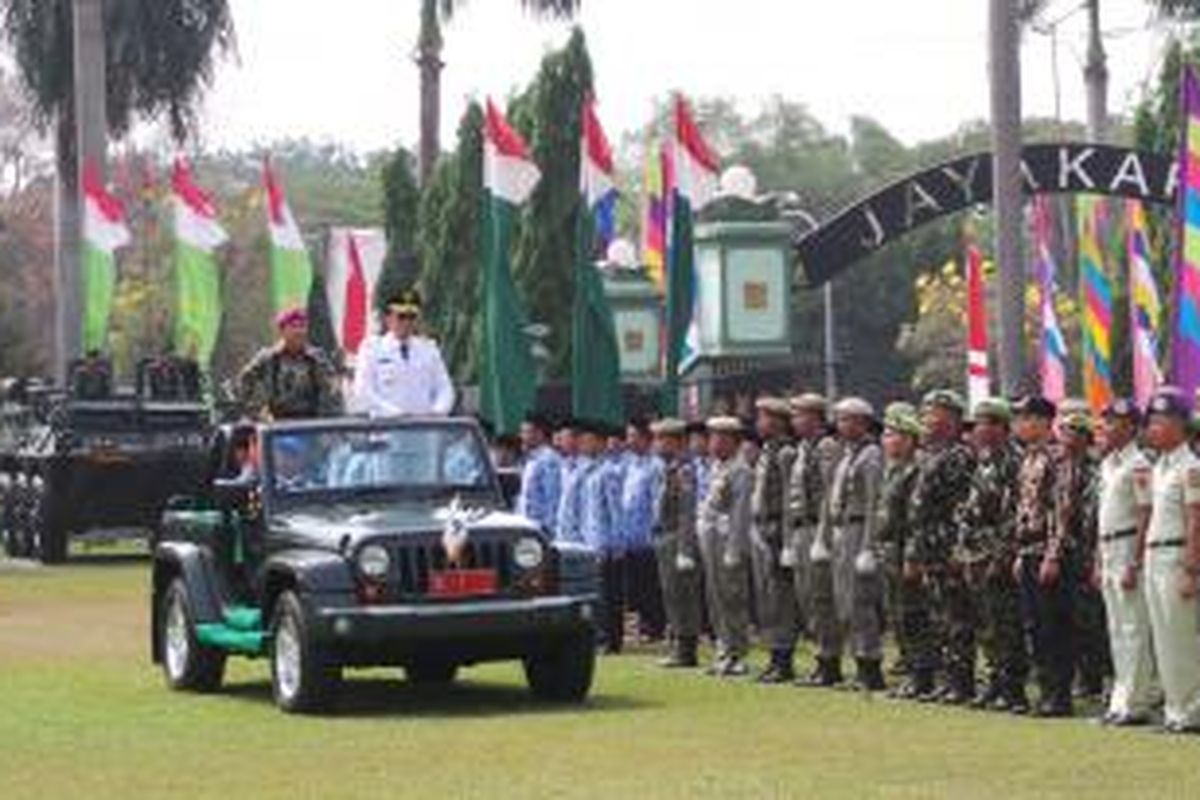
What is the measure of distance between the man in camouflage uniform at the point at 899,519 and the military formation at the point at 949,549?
13 millimetres

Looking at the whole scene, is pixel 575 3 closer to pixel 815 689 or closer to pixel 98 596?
pixel 98 596

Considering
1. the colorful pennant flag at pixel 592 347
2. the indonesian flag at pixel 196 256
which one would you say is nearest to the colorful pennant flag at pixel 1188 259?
the colorful pennant flag at pixel 592 347

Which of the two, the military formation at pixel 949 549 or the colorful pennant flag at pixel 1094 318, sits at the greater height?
the colorful pennant flag at pixel 1094 318

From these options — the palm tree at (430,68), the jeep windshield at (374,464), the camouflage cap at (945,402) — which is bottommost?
the jeep windshield at (374,464)

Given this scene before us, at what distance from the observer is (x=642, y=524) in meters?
22.5

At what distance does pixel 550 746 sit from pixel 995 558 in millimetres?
A: 3026

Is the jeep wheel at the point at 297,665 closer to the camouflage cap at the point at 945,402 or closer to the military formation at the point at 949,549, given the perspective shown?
the military formation at the point at 949,549

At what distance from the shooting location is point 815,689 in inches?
742

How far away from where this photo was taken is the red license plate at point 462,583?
1762 cm

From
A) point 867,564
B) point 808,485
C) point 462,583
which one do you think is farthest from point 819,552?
point 462,583

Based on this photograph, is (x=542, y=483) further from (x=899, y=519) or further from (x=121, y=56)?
(x=121, y=56)

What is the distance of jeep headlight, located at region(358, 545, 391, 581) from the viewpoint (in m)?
17.5

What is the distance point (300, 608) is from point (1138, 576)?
466cm

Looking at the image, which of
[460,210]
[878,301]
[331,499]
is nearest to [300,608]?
[331,499]
